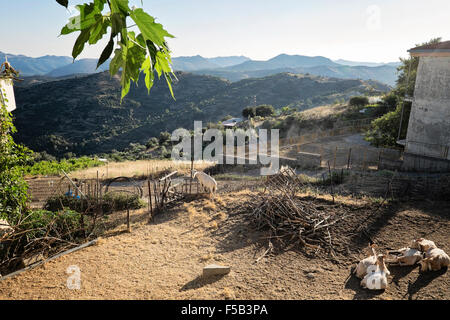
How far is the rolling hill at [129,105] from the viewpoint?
1916 inches

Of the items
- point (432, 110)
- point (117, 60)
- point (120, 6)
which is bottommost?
point (432, 110)

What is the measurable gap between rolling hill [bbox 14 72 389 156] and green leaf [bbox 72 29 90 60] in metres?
46.5

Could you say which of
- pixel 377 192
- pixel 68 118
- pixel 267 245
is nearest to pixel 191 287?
pixel 267 245

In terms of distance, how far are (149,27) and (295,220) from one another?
244 inches

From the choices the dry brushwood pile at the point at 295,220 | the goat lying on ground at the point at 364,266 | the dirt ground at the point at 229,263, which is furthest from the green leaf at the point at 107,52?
the dry brushwood pile at the point at 295,220

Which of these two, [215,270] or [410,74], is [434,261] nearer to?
[215,270]

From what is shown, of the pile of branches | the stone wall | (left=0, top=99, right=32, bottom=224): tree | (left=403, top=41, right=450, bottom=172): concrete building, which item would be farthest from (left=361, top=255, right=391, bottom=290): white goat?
the stone wall

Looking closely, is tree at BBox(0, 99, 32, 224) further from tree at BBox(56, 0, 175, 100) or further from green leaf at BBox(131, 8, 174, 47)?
green leaf at BBox(131, 8, 174, 47)

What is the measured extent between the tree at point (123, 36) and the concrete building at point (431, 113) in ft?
49.1

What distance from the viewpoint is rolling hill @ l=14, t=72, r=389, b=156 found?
4866 centimetres

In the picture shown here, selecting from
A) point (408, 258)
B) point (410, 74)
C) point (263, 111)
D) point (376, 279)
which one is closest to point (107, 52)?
point (376, 279)

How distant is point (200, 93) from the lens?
251 feet

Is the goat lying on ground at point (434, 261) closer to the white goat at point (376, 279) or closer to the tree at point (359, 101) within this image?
the white goat at point (376, 279)

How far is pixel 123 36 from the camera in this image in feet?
3.04
